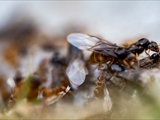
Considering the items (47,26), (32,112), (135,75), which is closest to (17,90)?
(32,112)

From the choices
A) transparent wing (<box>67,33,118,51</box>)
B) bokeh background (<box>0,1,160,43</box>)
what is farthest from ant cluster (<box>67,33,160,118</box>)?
bokeh background (<box>0,1,160,43</box>)

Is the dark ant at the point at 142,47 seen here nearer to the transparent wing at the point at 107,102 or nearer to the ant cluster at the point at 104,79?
the ant cluster at the point at 104,79

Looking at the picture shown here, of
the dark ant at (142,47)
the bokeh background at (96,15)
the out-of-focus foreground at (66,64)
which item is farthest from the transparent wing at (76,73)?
the bokeh background at (96,15)

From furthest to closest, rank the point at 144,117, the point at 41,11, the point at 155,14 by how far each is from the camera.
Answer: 1. the point at 41,11
2. the point at 155,14
3. the point at 144,117

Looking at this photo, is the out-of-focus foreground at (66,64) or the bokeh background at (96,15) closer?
the out-of-focus foreground at (66,64)

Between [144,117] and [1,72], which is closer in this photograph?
[144,117]

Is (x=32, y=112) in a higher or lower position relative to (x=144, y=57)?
lower

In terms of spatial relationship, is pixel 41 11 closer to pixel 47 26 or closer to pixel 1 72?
pixel 47 26
